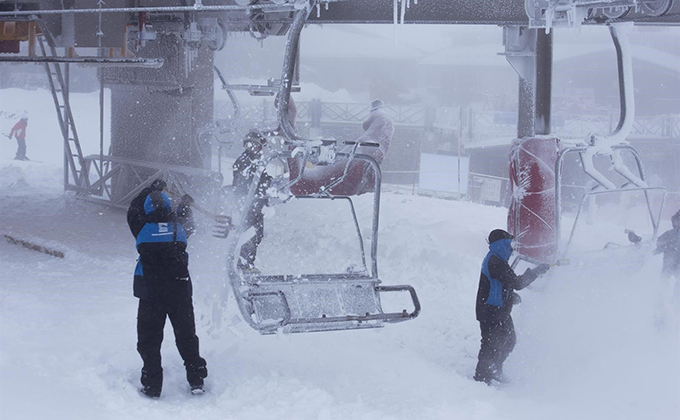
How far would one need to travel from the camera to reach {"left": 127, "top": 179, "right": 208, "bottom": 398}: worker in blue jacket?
5.95m

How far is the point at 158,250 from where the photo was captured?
596 cm

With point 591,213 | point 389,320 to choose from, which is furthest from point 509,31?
point 389,320

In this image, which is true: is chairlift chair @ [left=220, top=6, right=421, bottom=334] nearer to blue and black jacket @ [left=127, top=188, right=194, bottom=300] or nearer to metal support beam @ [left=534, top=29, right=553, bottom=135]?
blue and black jacket @ [left=127, top=188, right=194, bottom=300]

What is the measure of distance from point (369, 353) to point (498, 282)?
1479 millimetres

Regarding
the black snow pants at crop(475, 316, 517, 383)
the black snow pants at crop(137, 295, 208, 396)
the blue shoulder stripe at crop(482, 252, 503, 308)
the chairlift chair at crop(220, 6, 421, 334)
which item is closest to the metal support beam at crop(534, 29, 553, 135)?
the blue shoulder stripe at crop(482, 252, 503, 308)

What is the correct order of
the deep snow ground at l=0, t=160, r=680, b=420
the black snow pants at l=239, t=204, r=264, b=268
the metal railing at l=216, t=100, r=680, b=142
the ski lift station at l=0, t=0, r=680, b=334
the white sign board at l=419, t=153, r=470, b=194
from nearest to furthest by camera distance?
the deep snow ground at l=0, t=160, r=680, b=420 < the ski lift station at l=0, t=0, r=680, b=334 < the black snow pants at l=239, t=204, r=264, b=268 < the white sign board at l=419, t=153, r=470, b=194 < the metal railing at l=216, t=100, r=680, b=142

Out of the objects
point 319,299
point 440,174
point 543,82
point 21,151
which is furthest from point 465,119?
point 319,299

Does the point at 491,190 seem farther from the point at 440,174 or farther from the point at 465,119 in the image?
the point at 465,119

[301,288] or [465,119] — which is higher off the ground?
[465,119]

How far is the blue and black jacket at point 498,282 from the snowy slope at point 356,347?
0.66 m

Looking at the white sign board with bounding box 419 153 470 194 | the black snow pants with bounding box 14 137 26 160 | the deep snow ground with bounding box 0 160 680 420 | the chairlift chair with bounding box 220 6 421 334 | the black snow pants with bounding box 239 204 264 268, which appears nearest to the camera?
the deep snow ground with bounding box 0 160 680 420

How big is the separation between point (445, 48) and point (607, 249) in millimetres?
32217

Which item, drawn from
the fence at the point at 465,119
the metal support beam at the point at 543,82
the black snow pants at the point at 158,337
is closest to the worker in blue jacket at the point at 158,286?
the black snow pants at the point at 158,337

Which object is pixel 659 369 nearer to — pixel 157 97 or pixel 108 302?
pixel 108 302
